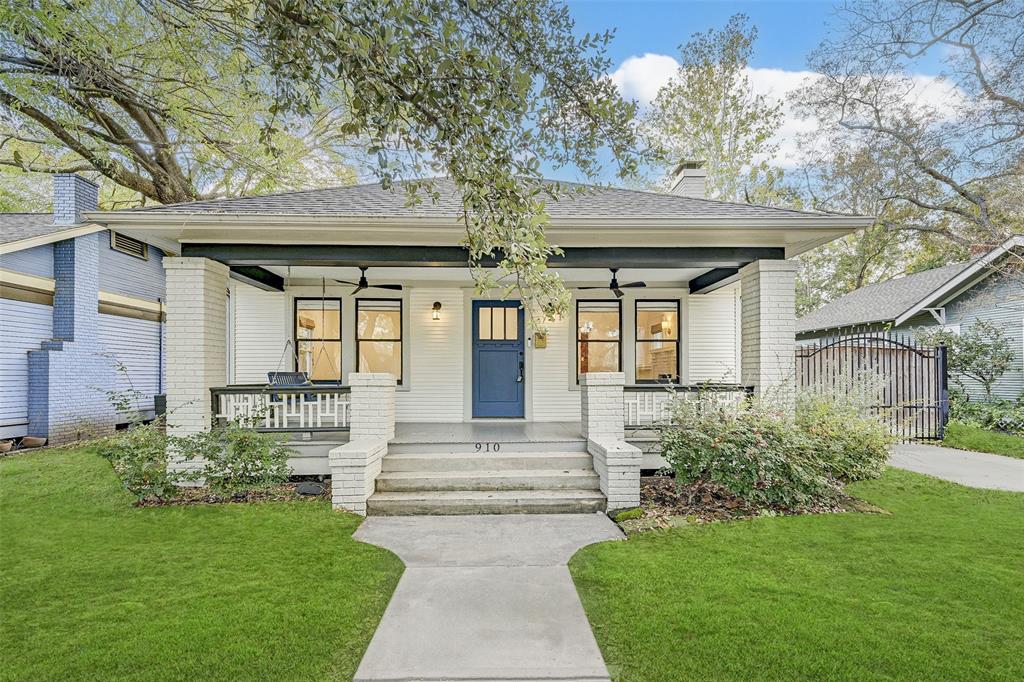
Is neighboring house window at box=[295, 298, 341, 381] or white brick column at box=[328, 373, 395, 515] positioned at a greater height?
neighboring house window at box=[295, 298, 341, 381]

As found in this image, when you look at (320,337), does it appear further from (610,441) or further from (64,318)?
(64,318)

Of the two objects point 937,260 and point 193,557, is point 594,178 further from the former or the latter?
point 937,260

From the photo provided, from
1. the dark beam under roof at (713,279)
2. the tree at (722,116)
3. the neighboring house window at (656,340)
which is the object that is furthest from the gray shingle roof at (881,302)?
the neighboring house window at (656,340)

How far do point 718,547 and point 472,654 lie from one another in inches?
96.4

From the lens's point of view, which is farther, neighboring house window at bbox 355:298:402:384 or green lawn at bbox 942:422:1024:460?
neighboring house window at bbox 355:298:402:384

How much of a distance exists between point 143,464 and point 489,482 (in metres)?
3.74

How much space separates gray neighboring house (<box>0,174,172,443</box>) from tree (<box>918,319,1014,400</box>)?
56.7 ft

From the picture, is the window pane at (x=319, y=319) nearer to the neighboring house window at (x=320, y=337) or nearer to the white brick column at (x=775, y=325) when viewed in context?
the neighboring house window at (x=320, y=337)

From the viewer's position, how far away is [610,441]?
606 centimetres

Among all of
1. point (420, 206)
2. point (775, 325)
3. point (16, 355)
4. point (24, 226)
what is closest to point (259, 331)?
point (420, 206)

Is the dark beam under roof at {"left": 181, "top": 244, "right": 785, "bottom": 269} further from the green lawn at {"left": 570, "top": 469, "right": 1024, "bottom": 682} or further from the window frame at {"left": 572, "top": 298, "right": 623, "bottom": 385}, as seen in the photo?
the green lawn at {"left": 570, "top": 469, "right": 1024, "bottom": 682}

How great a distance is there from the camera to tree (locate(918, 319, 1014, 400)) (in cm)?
1111

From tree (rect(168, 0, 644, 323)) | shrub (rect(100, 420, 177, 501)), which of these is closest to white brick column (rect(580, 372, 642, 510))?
tree (rect(168, 0, 644, 323))

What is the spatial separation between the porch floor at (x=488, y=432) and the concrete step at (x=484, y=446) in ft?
0.19
